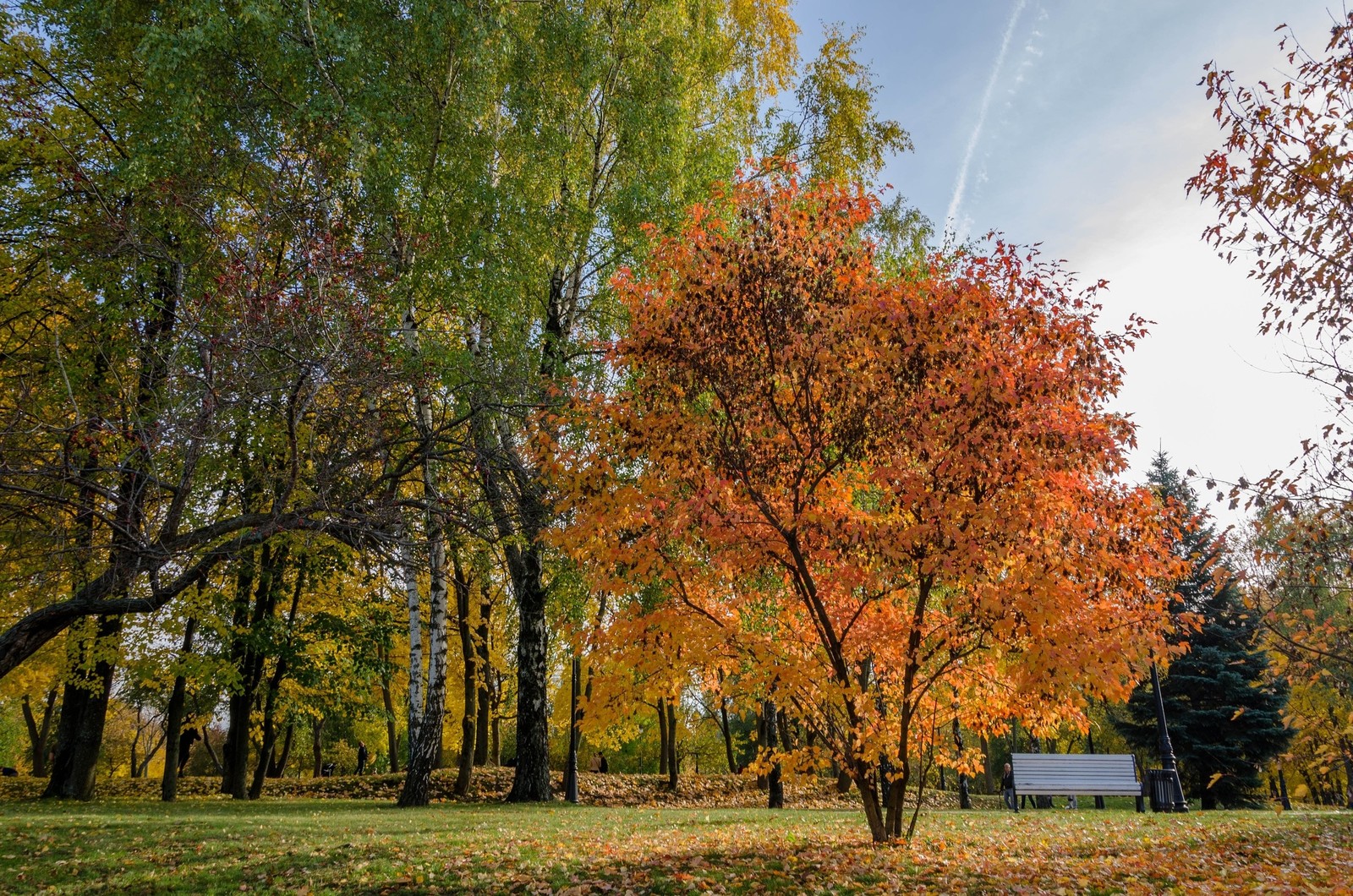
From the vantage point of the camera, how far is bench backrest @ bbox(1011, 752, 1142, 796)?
1612cm

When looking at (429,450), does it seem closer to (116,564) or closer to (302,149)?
(116,564)

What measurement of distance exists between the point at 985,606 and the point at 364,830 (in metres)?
7.62

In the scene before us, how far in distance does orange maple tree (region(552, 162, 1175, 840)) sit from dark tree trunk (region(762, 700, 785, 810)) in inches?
362

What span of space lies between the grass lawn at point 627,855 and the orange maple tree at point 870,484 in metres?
1.17

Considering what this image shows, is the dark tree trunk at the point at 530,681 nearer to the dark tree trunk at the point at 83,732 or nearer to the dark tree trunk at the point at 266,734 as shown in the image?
the dark tree trunk at the point at 266,734

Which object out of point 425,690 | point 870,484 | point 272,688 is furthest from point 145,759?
point 870,484

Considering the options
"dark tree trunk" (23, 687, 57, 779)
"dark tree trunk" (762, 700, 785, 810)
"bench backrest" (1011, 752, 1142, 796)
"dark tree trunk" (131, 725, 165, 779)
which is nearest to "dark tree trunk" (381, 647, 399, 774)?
"dark tree trunk" (762, 700, 785, 810)

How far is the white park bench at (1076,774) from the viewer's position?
1611cm

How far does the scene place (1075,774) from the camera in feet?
54.1

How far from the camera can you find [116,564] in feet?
24.7

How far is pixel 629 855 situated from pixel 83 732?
13.6 meters

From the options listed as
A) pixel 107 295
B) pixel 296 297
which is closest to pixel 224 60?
pixel 107 295

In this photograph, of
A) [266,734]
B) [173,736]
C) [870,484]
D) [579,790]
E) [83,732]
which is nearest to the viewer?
[870,484]

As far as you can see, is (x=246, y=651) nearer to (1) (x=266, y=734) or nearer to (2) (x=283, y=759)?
(1) (x=266, y=734)
